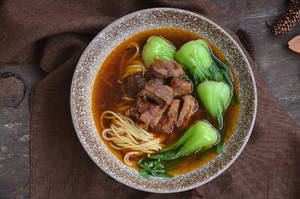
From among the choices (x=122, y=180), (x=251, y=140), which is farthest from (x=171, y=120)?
(x=251, y=140)

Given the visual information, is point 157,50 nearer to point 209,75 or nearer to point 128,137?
point 209,75

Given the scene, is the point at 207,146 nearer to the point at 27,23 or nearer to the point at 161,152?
the point at 161,152

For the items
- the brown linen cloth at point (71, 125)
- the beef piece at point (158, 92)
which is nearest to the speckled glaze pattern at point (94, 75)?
the brown linen cloth at point (71, 125)

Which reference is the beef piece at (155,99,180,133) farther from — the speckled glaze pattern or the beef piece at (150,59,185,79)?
the speckled glaze pattern

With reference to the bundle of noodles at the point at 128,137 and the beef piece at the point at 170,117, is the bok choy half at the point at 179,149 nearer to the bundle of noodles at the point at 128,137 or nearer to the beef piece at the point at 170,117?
the bundle of noodles at the point at 128,137

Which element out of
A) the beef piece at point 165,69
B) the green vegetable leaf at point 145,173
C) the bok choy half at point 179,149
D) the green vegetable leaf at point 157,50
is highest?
the green vegetable leaf at point 157,50
